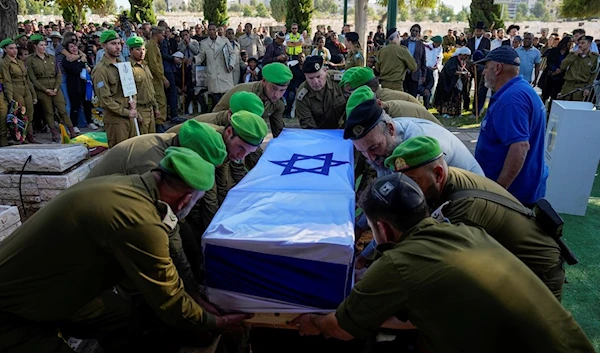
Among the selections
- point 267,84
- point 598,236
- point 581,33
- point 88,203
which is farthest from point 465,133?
point 88,203

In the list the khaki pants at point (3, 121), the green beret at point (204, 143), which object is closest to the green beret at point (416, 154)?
the green beret at point (204, 143)

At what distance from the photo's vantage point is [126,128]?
472cm

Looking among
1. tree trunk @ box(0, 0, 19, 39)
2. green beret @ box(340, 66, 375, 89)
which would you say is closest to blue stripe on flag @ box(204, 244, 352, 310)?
green beret @ box(340, 66, 375, 89)

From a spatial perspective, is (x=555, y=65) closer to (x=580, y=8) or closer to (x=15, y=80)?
(x=15, y=80)

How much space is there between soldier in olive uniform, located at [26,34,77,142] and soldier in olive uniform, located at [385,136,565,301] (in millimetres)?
6447

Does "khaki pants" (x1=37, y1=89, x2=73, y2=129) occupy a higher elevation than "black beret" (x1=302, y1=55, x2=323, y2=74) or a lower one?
lower

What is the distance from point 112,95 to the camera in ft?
15.1

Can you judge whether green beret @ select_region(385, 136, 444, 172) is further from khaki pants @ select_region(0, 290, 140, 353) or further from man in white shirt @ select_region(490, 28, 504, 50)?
man in white shirt @ select_region(490, 28, 504, 50)

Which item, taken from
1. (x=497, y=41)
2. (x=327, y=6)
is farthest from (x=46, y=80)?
(x=327, y=6)

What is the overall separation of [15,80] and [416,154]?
21.5 feet

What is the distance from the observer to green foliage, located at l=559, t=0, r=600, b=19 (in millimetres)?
15523

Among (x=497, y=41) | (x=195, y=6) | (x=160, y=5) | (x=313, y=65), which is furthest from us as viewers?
(x=195, y=6)

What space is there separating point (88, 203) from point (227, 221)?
2.33 feet

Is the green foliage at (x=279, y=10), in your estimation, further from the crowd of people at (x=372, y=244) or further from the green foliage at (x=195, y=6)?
the green foliage at (x=195, y=6)
